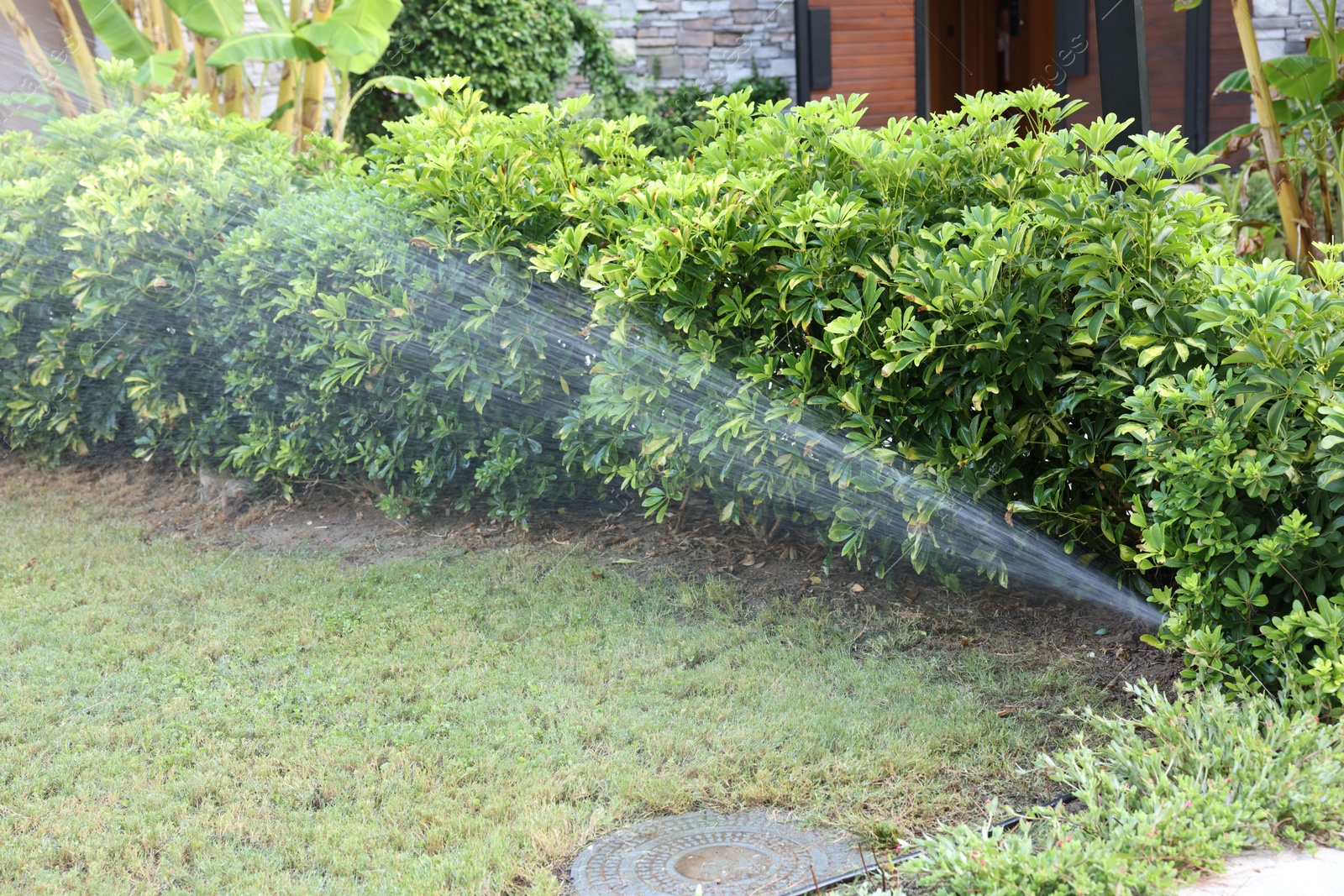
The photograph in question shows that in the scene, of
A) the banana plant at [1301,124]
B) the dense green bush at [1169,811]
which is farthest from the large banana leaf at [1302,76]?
the dense green bush at [1169,811]

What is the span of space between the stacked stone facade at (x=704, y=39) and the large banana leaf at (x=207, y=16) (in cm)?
541

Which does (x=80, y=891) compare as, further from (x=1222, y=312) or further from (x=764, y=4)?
(x=764, y=4)

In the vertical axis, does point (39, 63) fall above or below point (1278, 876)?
above

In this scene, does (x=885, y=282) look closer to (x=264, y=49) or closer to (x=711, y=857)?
(x=711, y=857)

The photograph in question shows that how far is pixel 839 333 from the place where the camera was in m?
3.30

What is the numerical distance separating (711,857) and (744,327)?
6.01 feet

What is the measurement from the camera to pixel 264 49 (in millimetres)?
6543

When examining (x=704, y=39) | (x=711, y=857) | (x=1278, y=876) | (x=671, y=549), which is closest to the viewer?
(x=1278, y=876)

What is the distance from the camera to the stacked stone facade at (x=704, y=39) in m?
11.8

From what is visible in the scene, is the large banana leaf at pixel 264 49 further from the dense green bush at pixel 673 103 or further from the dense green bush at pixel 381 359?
the dense green bush at pixel 673 103

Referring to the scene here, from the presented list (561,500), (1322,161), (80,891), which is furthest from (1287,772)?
(1322,161)

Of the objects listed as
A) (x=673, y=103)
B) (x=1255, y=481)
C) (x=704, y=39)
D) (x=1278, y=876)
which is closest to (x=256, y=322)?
(x=1255, y=481)

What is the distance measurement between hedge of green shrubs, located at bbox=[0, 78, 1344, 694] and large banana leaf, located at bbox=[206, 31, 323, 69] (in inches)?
42.0

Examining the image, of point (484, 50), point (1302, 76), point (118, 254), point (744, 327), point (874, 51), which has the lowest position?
point (744, 327)
